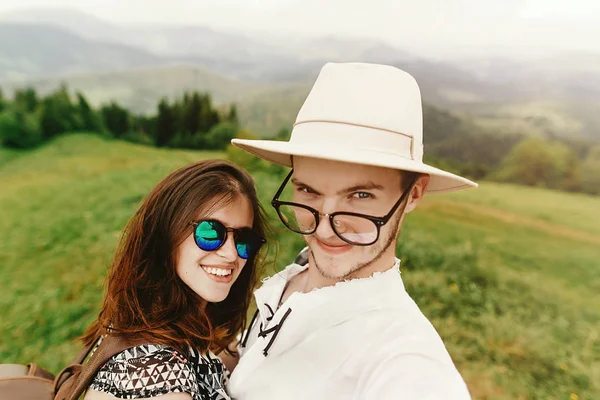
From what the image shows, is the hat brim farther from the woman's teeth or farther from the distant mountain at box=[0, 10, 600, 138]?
the distant mountain at box=[0, 10, 600, 138]

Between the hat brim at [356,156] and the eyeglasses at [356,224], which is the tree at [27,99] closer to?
the hat brim at [356,156]

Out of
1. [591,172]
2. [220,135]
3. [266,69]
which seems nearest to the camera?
[591,172]

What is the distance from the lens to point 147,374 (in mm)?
1354

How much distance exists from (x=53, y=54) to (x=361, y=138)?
8.26 meters

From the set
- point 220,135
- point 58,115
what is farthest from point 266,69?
point 58,115

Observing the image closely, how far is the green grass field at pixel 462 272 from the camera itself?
340 centimetres

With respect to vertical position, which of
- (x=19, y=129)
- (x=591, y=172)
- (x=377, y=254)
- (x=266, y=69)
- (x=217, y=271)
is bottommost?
(x=19, y=129)

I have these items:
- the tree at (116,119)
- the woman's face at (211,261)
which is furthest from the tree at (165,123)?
the woman's face at (211,261)

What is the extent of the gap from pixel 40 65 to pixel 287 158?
7.83 metres

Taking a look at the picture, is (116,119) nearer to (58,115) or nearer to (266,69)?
(58,115)

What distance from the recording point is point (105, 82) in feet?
25.4

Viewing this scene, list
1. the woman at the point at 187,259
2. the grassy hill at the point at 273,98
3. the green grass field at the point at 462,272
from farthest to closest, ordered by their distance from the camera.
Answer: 1. the grassy hill at the point at 273,98
2. the green grass field at the point at 462,272
3. the woman at the point at 187,259

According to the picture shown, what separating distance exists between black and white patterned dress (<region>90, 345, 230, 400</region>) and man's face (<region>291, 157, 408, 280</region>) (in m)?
0.53

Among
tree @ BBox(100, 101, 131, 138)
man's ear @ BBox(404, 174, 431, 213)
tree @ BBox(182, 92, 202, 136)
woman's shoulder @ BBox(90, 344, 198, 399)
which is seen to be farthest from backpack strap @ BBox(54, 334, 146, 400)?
tree @ BBox(100, 101, 131, 138)
